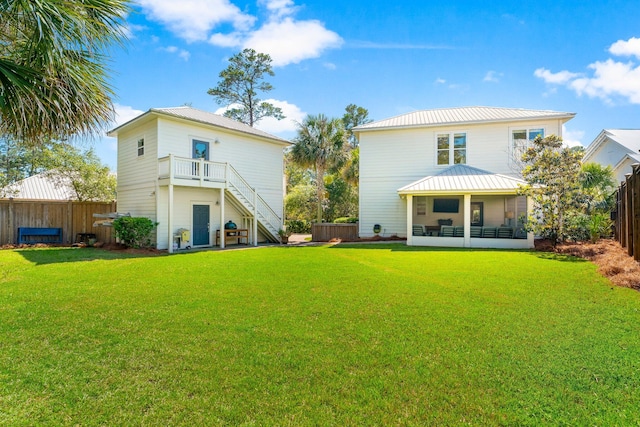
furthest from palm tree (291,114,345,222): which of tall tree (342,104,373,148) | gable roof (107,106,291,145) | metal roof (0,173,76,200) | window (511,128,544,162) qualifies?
metal roof (0,173,76,200)

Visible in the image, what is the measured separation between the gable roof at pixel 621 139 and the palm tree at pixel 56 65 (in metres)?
24.3

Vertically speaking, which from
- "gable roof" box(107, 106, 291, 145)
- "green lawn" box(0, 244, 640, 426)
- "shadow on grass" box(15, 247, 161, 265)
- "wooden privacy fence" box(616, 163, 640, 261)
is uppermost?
"gable roof" box(107, 106, 291, 145)

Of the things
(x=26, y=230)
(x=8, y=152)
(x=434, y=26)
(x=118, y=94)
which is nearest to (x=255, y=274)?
(x=118, y=94)

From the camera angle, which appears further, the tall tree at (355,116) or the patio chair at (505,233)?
the tall tree at (355,116)

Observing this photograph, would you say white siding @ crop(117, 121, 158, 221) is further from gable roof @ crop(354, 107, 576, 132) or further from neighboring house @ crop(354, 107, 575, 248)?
neighboring house @ crop(354, 107, 575, 248)

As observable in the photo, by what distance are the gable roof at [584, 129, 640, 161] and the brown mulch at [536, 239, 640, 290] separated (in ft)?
34.6

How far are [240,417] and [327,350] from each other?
138cm

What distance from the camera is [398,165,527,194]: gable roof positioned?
46.3 ft

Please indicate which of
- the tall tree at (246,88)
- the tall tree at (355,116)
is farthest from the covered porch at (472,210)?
the tall tree at (355,116)

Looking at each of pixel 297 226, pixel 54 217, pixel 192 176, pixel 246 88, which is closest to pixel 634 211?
pixel 192 176

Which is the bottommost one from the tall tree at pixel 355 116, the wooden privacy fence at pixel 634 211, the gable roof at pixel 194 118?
the wooden privacy fence at pixel 634 211

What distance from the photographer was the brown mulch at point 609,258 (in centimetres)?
687

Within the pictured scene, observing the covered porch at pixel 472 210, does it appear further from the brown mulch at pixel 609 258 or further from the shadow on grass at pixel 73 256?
the shadow on grass at pixel 73 256

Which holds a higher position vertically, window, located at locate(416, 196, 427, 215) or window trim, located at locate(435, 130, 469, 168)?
window trim, located at locate(435, 130, 469, 168)
